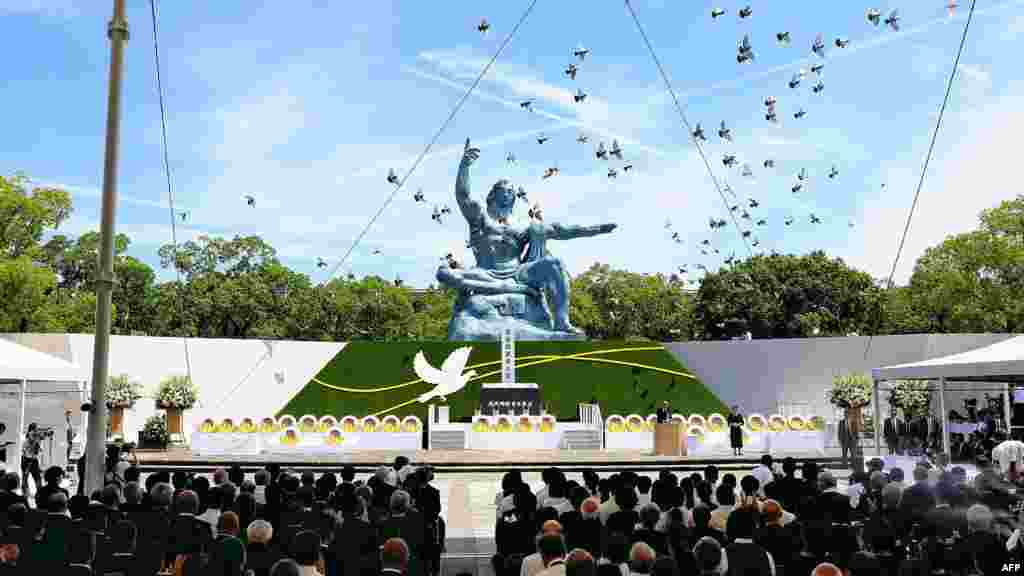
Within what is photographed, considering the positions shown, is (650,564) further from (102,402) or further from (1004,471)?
(1004,471)

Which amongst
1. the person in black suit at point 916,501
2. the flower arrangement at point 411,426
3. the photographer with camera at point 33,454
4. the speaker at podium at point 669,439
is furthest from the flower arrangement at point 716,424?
the person in black suit at point 916,501

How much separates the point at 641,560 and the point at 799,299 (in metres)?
55.6

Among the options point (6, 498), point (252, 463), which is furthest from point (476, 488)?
point (6, 498)

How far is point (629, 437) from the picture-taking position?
2597 cm

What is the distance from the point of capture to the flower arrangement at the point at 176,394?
27.9 metres

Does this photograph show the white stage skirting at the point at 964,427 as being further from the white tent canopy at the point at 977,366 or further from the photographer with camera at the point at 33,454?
the photographer with camera at the point at 33,454

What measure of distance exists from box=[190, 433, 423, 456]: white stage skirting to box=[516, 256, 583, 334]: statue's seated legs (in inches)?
576

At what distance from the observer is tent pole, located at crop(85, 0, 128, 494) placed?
9.20 metres

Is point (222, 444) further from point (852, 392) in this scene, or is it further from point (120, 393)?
point (852, 392)

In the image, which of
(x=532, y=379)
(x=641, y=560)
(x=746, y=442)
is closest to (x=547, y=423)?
(x=746, y=442)

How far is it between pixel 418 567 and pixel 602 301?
220 ft

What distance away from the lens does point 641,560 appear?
5.23 m

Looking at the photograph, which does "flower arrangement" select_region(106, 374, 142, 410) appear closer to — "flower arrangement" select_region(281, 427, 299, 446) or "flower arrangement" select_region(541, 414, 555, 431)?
"flower arrangement" select_region(281, 427, 299, 446)

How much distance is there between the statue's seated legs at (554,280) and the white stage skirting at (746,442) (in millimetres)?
13998
